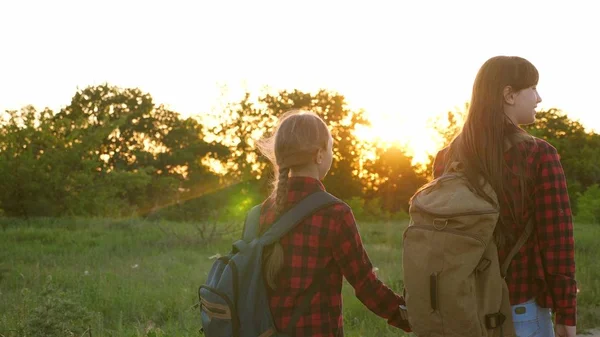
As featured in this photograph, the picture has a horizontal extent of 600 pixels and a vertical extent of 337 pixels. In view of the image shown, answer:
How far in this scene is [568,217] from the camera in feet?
7.48

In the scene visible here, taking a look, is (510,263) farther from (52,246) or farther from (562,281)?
(52,246)

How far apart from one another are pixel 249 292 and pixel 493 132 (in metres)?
1.13

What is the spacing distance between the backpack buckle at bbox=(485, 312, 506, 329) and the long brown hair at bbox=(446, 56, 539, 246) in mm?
265

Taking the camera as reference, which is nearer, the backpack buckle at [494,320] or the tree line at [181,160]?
the backpack buckle at [494,320]

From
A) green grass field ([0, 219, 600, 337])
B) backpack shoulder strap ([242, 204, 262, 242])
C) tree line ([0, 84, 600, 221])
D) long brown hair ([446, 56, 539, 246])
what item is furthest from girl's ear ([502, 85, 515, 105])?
tree line ([0, 84, 600, 221])

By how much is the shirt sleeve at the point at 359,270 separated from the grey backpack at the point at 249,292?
102 mm

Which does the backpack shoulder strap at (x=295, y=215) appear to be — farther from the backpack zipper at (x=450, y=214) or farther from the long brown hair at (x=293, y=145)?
the backpack zipper at (x=450, y=214)

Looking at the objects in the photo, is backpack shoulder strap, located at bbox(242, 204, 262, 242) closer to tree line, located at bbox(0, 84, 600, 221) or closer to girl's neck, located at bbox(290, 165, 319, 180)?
girl's neck, located at bbox(290, 165, 319, 180)

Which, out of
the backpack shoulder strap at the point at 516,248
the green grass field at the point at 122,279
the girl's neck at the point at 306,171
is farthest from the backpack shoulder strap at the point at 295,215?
the green grass field at the point at 122,279

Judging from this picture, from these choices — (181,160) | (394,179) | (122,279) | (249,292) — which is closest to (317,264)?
(249,292)

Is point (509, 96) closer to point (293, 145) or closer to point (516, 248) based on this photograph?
point (516, 248)

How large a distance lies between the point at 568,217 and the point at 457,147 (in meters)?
0.49

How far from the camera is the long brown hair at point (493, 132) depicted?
2285 mm

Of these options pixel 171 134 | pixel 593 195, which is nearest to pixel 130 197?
pixel 171 134
